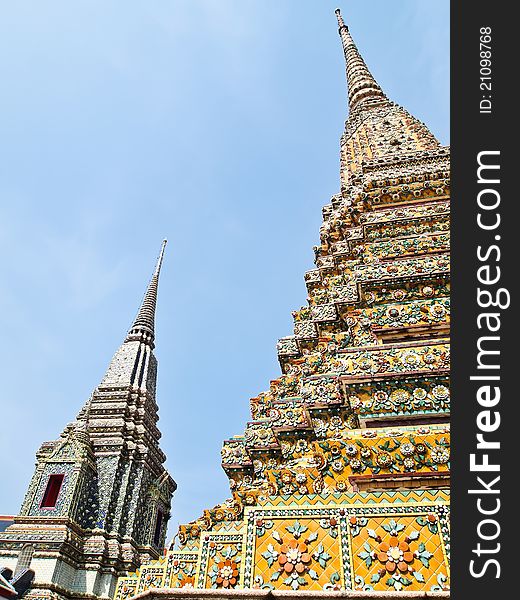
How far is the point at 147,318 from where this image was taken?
26.1 meters

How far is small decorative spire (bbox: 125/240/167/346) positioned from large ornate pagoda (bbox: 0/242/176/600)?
2.63 meters

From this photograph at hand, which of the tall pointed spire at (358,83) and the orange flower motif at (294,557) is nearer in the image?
the orange flower motif at (294,557)

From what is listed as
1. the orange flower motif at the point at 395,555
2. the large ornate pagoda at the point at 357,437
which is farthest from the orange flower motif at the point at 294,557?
the orange flower motif at the point at 395,555

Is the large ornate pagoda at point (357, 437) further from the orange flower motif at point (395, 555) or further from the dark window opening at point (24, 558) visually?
the dark window opening at point (24, 558)

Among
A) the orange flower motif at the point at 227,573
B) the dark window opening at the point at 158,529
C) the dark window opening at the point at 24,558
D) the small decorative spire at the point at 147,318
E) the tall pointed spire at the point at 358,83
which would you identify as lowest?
the orange flower motif at the point at 227,573

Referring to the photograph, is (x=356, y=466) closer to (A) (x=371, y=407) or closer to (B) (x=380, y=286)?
(A) (x=371, y=407)

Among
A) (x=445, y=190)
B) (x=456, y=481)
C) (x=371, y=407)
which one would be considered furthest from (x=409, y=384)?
(x=445, y=190)

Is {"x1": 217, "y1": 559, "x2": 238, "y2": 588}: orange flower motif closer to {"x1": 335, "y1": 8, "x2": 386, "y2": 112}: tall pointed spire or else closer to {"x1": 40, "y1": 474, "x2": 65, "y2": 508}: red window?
{"x1": 40, "y1": 474, "x2": 65, "y2": 508}: red window

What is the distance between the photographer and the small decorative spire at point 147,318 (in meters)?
24.8

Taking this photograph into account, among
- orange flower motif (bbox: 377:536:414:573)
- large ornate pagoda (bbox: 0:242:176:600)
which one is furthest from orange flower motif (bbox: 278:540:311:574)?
large ornate pagoda (bbox: 0:242:176:600)

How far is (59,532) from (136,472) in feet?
12.7

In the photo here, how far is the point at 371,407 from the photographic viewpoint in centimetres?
526

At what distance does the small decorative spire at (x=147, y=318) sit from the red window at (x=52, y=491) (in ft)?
30.3

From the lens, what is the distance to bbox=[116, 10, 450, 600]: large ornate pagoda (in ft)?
12.2
